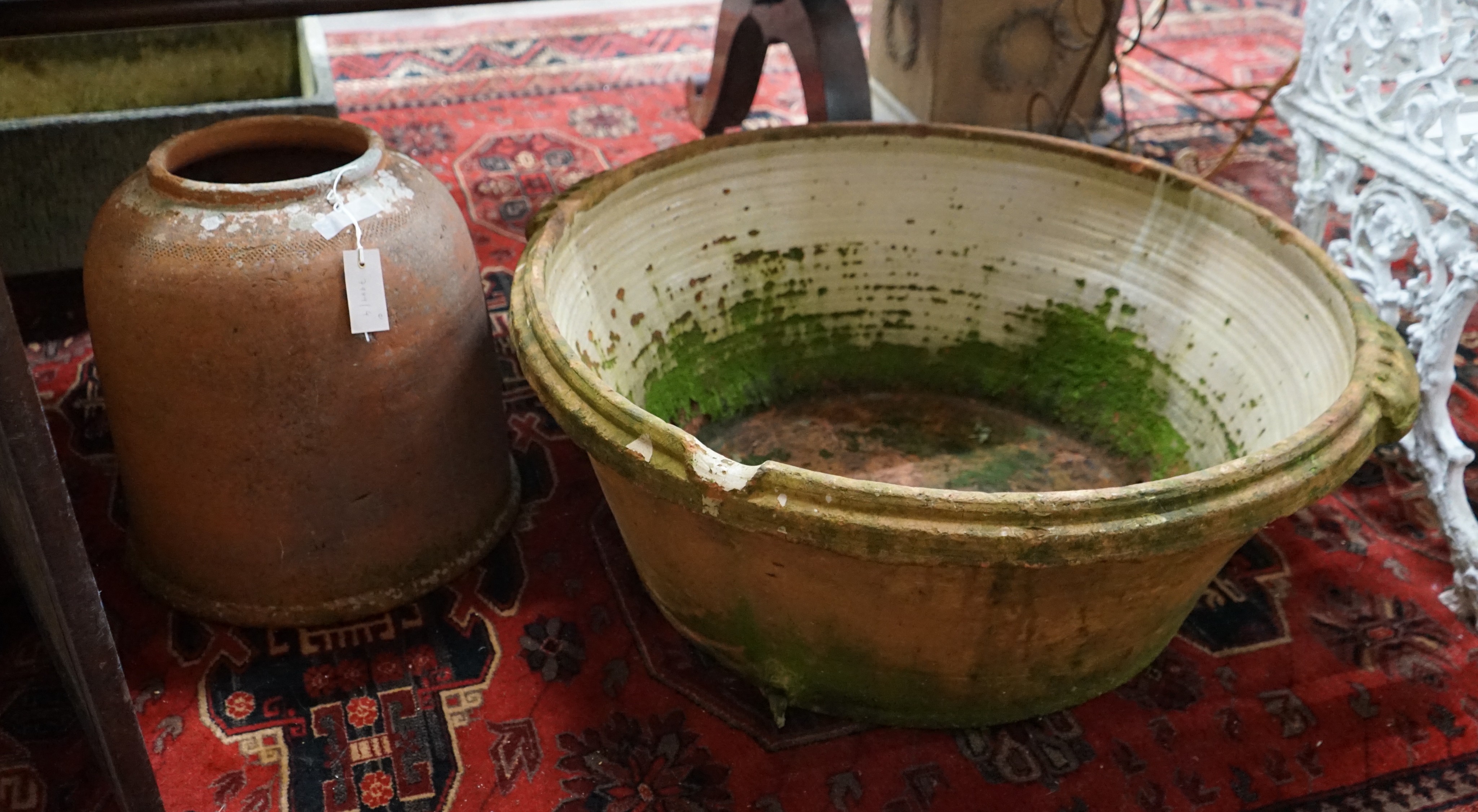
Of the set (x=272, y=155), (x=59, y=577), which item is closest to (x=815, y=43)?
(x=272, y=155)

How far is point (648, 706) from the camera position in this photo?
62.0 inches

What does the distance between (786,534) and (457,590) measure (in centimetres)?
80

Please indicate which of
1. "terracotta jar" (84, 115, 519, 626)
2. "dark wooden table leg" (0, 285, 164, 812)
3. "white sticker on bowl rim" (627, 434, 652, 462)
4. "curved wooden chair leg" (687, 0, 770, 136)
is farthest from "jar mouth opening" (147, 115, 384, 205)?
"curved wooden chair leg" (687, 0, 770, 136)

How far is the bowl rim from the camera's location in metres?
1.14

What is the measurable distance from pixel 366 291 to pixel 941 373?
1.11 meters

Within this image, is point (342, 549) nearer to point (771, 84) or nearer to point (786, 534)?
point (786, 534)

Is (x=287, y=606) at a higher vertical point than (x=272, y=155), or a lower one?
lower

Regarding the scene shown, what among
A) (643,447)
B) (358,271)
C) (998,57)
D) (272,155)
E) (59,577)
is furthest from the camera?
(998,57)

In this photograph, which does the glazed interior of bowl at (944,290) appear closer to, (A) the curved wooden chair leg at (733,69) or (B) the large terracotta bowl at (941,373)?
(B) the large terracotta bowl at (941,373)

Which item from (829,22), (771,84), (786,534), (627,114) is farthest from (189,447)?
(771,84)

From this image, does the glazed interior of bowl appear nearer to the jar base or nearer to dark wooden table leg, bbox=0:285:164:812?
the jar base

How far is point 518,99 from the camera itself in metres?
3.51

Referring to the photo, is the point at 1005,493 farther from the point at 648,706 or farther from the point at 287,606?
the point at 287,606

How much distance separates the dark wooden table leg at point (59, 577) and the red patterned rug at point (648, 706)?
198 mm
